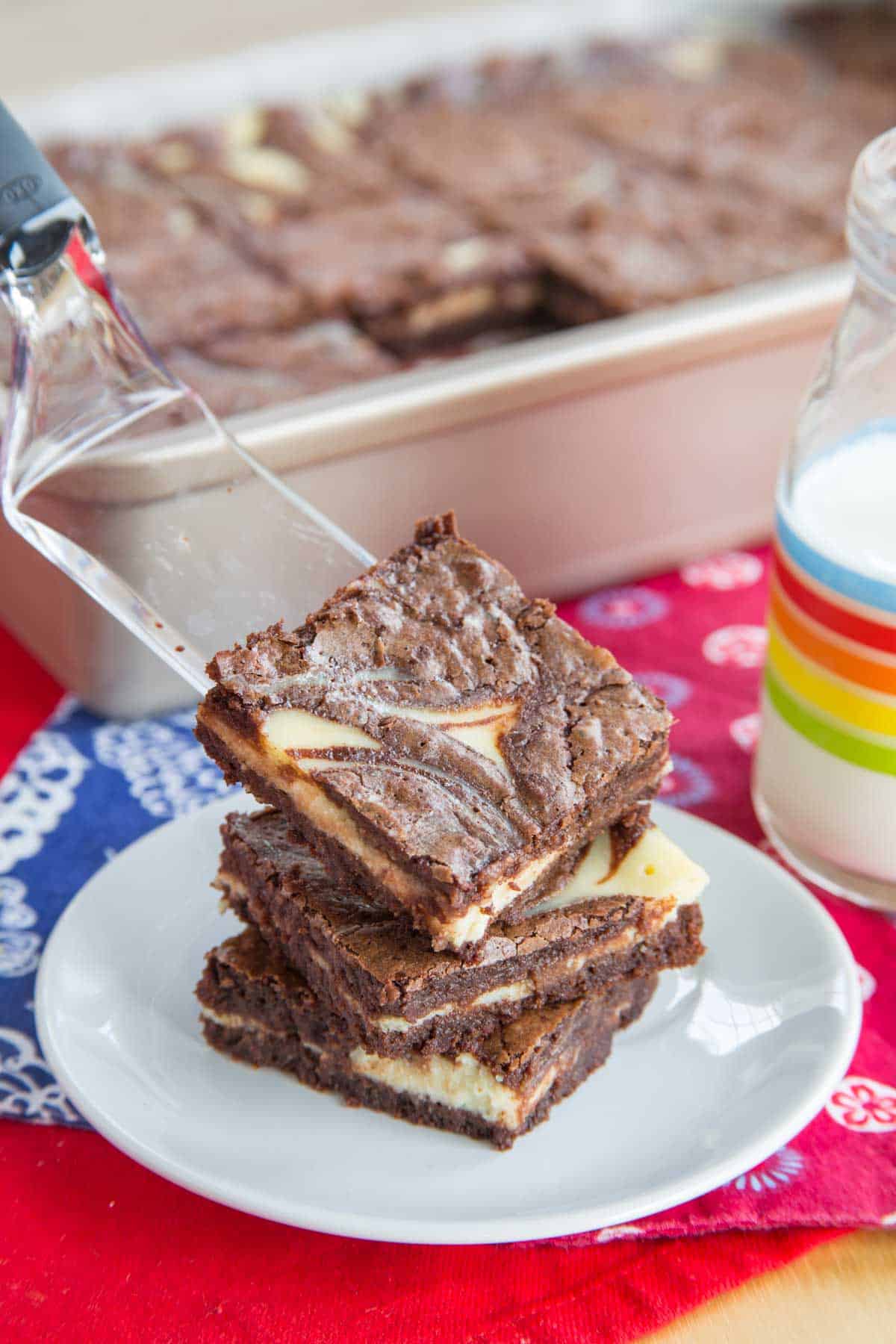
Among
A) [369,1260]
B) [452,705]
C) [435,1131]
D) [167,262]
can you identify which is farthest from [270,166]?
[369,1260]

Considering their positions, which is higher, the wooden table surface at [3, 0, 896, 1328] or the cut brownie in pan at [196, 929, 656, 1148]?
the wooden table surface at [3, 0, 896, 1328]

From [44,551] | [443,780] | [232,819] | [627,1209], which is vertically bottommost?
[627,1209]

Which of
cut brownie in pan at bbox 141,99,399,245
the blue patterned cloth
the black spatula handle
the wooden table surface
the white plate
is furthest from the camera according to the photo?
the wooden table surface

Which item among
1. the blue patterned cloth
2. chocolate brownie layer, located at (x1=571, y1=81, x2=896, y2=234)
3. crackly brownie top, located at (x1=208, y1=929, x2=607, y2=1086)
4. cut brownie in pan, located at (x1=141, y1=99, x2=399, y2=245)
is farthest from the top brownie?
chocolate brownie layer, located at (x1=571, y1=81, x2=896, y2=234)

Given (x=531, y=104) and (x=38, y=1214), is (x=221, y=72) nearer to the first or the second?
(x=531, y=104)

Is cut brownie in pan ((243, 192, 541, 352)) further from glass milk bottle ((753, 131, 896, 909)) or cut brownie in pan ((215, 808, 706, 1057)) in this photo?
cut brownie in pan ((215, 808, 706, 1057))

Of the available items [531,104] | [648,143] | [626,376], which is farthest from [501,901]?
[531,104]

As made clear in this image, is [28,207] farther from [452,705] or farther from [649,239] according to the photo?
[649,239]

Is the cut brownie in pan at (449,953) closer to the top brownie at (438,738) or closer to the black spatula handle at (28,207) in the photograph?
the top brownie at (438,738)
